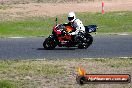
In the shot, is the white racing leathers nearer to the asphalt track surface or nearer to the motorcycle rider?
the motorcycle rider

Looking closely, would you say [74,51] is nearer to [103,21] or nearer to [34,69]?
[34,69]

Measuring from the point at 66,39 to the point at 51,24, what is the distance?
13.7m

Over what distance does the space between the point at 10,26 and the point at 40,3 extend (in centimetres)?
1890

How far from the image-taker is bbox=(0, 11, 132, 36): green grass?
29.1 m

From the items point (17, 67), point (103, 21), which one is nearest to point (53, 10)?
point (103, 21)

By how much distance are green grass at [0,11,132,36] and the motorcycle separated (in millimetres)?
7771

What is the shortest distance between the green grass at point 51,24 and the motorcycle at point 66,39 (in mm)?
7771

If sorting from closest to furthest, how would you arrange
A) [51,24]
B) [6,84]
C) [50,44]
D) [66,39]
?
[6,84] < [50,44] < [66,39] < [51,24]

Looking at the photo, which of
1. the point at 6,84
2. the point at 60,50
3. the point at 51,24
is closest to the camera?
the point at 6,84

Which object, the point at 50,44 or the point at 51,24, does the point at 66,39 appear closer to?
the point at 50,44

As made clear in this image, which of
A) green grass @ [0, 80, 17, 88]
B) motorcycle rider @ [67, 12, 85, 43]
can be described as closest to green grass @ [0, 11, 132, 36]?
motorcycle rider @ [67, 12, 85, 43]

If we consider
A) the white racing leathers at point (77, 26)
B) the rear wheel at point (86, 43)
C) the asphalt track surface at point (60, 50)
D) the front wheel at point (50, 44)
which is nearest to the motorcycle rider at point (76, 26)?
the white racing leathers at point (77, 26)

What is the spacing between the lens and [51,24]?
33344mm

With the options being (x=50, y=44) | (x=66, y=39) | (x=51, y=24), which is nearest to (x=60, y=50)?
(x=50, y=44)
